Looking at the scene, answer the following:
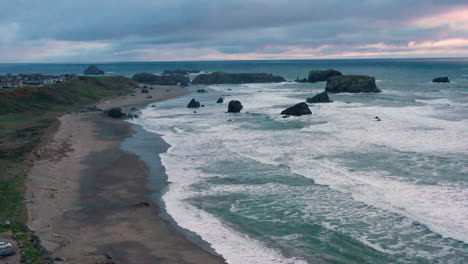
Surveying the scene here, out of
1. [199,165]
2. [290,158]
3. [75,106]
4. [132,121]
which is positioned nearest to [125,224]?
[199,165]

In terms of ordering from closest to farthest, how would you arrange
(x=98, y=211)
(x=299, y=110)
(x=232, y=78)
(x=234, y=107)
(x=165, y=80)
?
(x=98, y=211) → (x=299, y=110) → (x=234, y=107) → (x=165, y=80) → (x=232, y=78)

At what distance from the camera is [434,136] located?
163 ft

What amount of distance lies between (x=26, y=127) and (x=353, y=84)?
272 feet

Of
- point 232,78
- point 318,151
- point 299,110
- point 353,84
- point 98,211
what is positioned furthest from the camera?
point 232,78

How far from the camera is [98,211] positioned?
2789cm

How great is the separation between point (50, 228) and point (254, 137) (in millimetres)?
31732

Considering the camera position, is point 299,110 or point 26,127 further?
point 299,110

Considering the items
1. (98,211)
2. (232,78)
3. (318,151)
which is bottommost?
(98,211)

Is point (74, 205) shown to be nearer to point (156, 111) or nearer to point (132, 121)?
point (132, 121)

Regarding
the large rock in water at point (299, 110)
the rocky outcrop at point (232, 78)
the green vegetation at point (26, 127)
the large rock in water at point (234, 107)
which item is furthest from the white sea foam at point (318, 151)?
the rocky outcrop at point (232, 78)

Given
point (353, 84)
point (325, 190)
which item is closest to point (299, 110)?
point (325, 190)

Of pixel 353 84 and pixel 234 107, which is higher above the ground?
pixel 353 84

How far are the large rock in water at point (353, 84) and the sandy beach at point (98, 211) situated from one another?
265 ft

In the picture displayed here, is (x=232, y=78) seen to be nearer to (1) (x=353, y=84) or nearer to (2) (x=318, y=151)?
(1) (x=353, y=84)
